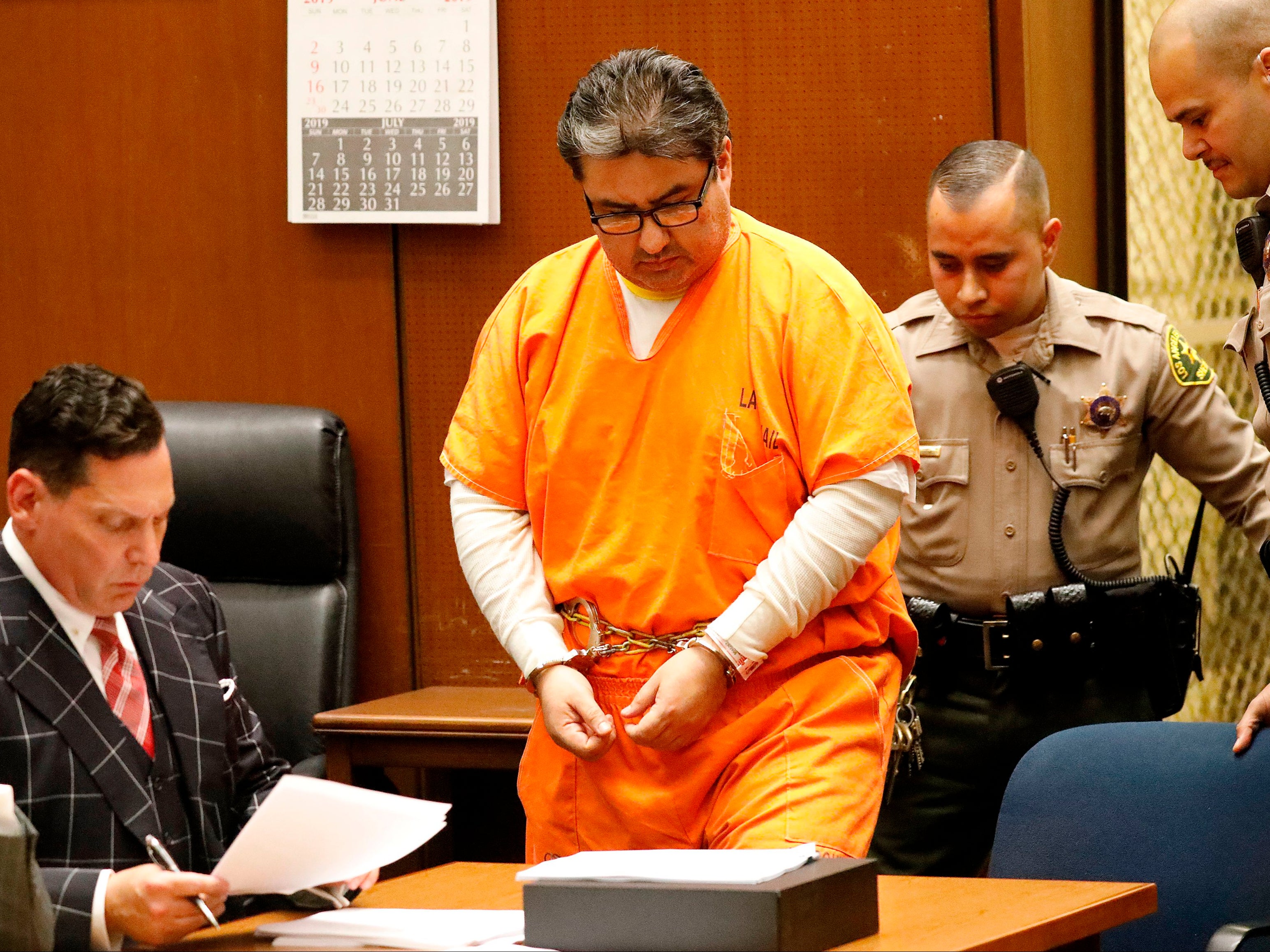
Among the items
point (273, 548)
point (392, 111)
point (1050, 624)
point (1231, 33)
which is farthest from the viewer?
point (392, 111)

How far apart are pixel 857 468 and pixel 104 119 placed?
214cm

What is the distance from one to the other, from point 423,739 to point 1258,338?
156 cm

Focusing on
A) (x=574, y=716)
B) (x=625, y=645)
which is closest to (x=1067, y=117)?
(x=625, y=645)

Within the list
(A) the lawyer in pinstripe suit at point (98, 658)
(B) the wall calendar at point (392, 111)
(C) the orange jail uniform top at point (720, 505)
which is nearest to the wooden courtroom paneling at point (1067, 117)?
(B) the wall calendar at point (392, 111)

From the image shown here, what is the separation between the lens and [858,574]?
6.77ft

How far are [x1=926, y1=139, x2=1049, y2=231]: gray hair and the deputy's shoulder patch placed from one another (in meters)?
0.29

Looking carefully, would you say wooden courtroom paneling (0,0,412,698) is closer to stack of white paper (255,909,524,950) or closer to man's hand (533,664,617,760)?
man's hand (533,664,617,760)

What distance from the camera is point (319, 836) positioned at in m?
1.51

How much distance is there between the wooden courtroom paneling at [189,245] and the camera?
11.0ft

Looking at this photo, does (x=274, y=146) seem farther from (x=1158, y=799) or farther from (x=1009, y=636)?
(x=1158, y=799)

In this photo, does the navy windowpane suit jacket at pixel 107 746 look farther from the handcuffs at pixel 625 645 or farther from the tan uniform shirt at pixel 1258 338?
the tan uniform shirt at pixel 1258 338

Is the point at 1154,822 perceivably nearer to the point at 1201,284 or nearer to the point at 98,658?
the point at 98,658

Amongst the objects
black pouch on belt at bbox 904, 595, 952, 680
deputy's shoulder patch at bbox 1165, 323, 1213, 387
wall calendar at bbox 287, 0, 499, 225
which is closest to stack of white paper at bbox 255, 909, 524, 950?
black pouch on belt at bbox 904, 595, 952, 680

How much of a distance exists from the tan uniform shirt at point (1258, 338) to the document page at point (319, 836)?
1.30 m
